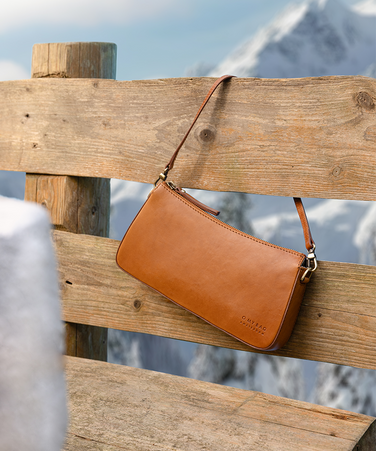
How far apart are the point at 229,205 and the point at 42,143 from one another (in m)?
2.87

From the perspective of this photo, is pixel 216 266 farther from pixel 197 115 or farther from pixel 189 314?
pixel 197 115

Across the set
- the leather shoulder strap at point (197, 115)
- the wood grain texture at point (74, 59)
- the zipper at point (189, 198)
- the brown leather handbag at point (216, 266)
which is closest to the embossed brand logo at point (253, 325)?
the brown leather handbag at point (216, 266)

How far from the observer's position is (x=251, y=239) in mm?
778

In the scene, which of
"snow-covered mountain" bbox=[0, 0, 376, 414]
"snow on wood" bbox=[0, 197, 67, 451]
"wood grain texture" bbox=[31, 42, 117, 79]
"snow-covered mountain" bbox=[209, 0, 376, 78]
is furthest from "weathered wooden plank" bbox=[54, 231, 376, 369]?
"snow-covered mountain" bbox=[209, 0, 376, 78]

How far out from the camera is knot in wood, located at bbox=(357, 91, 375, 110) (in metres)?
0.78

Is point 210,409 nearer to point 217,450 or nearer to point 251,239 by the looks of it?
point 217,450

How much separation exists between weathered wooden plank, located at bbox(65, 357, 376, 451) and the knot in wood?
55 cm

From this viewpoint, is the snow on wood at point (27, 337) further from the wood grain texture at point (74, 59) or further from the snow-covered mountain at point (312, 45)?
the snow-covered mountain at point (312, 45)

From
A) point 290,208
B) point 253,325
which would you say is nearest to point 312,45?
point 290,208

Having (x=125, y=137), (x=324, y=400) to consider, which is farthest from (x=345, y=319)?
(x=324, y=400)

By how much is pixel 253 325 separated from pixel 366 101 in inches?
18.5

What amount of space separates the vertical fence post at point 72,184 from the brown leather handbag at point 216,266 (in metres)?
0.24

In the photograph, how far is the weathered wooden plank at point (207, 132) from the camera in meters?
0.80

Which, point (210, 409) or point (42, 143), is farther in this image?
point (42, 143)
